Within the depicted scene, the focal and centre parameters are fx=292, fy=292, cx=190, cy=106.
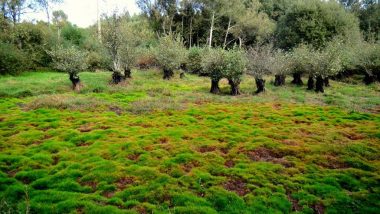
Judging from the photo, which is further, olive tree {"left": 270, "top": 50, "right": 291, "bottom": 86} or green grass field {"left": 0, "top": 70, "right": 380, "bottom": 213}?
olive tree {"left": 270, "top": 50, "right": 291, "bottom": 86}

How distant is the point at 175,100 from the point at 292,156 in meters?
12.7

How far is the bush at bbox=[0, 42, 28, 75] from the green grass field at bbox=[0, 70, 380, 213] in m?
15.1

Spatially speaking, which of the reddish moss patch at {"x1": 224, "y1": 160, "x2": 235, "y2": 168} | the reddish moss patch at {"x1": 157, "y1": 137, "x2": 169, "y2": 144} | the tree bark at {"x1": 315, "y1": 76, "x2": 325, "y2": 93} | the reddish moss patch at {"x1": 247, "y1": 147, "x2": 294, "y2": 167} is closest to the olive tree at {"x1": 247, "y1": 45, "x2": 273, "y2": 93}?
the tree bark at {"x1": 315, "y1": 76, "x2": 325, "y2": 93}

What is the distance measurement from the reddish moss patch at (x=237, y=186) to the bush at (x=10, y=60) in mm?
35401

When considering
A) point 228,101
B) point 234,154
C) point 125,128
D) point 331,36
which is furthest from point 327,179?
point 331,36

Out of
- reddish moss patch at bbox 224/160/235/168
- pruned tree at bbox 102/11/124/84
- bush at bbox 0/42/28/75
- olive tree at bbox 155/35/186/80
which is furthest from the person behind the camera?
bush at bbox 0/42/28/75

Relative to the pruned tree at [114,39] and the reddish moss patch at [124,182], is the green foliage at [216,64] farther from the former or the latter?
the reddish moss patch at [124,182]

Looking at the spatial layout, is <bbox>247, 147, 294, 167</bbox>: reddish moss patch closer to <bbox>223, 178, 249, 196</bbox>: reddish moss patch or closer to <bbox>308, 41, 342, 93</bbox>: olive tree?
<bbox>223, 178, 249, 196</bbox>: reddish moss patch

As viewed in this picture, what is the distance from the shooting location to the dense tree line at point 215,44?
1110 inches

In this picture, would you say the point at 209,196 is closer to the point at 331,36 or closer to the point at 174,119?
the point at 174,119

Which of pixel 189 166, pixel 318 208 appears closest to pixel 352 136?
pixel 318 208

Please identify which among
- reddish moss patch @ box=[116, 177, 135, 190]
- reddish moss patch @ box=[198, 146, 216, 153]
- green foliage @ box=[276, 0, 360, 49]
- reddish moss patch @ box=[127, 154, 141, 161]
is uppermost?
green foliage @ box=[276, 0, 360, 49]

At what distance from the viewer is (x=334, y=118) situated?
1956cm

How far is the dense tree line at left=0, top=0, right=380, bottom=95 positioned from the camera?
28.2m
